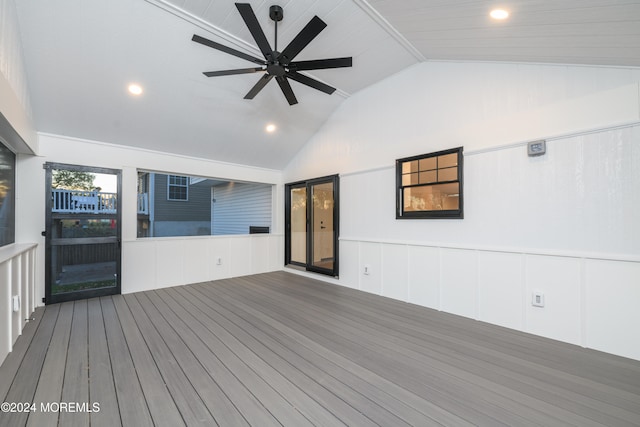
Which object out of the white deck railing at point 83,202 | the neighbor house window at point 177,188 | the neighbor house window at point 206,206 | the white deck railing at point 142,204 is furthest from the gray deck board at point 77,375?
the neighbor house window at point 177,188

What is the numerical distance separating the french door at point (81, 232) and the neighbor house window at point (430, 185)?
4.57 meters

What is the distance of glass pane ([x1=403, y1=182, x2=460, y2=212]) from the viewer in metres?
3.50

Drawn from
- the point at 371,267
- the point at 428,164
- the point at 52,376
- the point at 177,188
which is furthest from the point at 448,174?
the point at 177,188

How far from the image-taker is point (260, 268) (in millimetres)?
6184

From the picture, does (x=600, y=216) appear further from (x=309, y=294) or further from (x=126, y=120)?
(x=126, y=120)

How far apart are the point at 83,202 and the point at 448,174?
5371 mm

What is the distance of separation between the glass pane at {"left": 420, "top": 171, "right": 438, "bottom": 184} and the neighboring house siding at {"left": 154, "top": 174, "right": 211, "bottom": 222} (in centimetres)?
784

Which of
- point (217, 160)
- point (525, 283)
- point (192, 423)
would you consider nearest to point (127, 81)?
point (217, 160)

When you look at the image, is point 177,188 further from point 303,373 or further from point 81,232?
point 303,373

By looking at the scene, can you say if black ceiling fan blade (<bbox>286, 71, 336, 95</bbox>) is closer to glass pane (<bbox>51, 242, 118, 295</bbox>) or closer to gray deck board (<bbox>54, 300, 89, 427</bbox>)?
gray deck board (<bbox>54, 300, 89, 427</bbox>)

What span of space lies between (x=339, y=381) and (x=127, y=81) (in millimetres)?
4233

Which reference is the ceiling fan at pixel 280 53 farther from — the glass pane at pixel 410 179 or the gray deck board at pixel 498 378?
the gray deck board at pixel 498 378

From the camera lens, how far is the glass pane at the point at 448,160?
348 cm

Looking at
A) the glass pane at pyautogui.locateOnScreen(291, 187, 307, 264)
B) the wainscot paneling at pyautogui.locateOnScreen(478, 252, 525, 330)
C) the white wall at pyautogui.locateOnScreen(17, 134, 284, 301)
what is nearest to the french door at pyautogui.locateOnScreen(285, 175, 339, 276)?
the glass pane at pyautogui.locateOnScreen(291, 187, 307, 264)
